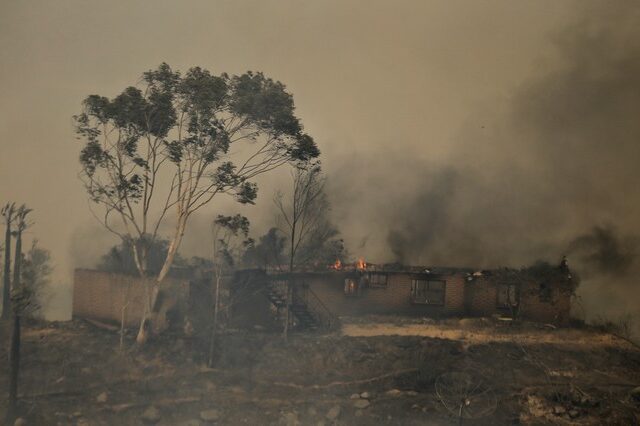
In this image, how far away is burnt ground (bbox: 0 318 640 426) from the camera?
17.0 m

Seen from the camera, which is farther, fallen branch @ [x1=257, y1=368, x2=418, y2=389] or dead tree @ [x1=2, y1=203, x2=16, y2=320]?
dead tree @ [x1=2, y1=203, x2=16, y2=320]

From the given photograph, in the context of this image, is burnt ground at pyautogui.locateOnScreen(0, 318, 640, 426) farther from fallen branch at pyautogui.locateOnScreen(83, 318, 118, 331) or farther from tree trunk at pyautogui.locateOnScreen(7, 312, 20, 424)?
fallen branch at pyautogui.locateOnScreen(83, 318, 118, 331)

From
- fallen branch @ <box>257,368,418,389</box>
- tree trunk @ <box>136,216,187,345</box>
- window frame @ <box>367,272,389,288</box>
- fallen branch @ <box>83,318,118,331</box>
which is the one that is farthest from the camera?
window frame @ <box>367,272,389,288</box>

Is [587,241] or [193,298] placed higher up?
[587,241]

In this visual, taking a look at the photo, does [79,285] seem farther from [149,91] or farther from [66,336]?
[149,91]

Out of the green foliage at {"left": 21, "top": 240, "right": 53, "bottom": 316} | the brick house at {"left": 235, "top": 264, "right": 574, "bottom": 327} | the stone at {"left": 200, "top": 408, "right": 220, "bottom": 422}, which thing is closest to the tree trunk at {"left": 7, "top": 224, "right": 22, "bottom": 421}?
the stone at {"left": 200, "top": 408, "right": 220, "bottom": 422}

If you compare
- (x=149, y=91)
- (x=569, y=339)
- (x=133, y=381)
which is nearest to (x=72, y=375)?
(x=133, y=381)

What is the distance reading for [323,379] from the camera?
1931cm

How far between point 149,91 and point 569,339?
18.4 meters

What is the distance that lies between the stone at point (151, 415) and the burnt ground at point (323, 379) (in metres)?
0.04

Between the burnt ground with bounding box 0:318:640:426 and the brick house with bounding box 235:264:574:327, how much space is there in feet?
11.9

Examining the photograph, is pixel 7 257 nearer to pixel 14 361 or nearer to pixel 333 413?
pixel 14 361

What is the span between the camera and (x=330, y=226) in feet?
122

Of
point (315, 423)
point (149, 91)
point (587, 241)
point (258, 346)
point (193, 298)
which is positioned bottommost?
point (315, 423)
